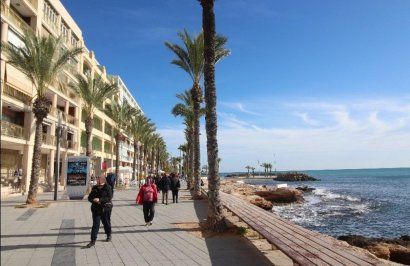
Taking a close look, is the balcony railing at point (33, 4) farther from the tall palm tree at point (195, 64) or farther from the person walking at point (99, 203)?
the person walking at point (99, 203)

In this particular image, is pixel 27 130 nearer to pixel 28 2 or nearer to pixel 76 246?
pixel 28 2

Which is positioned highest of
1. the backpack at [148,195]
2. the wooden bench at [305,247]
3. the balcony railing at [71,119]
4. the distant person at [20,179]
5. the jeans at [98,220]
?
the balcony railing at [71,119]

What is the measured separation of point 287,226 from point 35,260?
6488 millimetres

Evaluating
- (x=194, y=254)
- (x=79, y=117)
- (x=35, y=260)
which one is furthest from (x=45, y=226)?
(x=79, y=117)

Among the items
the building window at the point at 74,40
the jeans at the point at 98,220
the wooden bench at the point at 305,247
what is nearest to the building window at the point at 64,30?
the building window at the point at 74,40

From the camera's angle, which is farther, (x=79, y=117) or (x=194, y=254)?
(x=79, y=117)

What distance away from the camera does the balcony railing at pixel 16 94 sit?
88.9ft

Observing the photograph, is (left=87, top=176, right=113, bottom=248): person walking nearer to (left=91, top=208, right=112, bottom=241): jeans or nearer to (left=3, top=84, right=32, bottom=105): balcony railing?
(left=91, top=208, right=112, bottom=241): jeans

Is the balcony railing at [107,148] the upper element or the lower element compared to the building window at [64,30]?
lower

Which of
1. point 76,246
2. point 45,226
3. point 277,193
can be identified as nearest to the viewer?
point 76,246

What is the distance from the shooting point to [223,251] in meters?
9.30

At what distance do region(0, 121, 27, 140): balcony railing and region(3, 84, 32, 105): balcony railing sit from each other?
1.94 m

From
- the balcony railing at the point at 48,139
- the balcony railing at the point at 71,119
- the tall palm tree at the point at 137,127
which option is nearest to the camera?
the balcony railing at the point at 48,139

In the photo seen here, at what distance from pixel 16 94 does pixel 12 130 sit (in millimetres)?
2632
